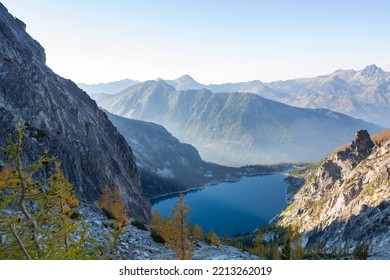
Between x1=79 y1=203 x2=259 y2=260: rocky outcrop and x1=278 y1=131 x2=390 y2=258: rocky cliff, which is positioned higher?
x1=79 y1=203 x2=259 y2=260: rocky outcrop

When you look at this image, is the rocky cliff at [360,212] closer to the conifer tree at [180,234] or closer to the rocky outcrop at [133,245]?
the rocky outcrop at [133,245]

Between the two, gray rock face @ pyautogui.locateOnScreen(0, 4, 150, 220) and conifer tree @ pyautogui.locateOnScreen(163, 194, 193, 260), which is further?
gray rock face @ pyautogui.locateOnScreen(0, 4, 150, 220)

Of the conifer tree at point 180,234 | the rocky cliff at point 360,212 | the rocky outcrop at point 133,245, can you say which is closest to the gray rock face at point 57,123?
the rocky outcrop at point 133,245

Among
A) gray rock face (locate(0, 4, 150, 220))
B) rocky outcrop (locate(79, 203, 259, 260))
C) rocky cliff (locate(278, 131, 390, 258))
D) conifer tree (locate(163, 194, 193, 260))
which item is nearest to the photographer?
rocky outcrop (locate(79, 203, 259, 260))

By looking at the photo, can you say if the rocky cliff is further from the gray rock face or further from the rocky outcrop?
the gray rock face

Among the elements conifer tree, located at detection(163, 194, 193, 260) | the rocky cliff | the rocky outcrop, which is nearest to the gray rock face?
the rocky outcrop

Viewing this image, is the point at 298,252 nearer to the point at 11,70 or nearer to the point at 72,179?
the point at 72,179

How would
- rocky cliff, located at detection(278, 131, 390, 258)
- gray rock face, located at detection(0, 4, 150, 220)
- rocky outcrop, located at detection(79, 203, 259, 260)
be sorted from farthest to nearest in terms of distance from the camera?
rocky cliff, located at detection(278, 131, 390, 258), gray rock face, located at detection(0, 4, 150, 220), rocky outcrop, located at detection(79, 203, 259, 260)

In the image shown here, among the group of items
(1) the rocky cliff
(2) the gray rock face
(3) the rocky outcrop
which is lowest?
(1) the rocky cliff
